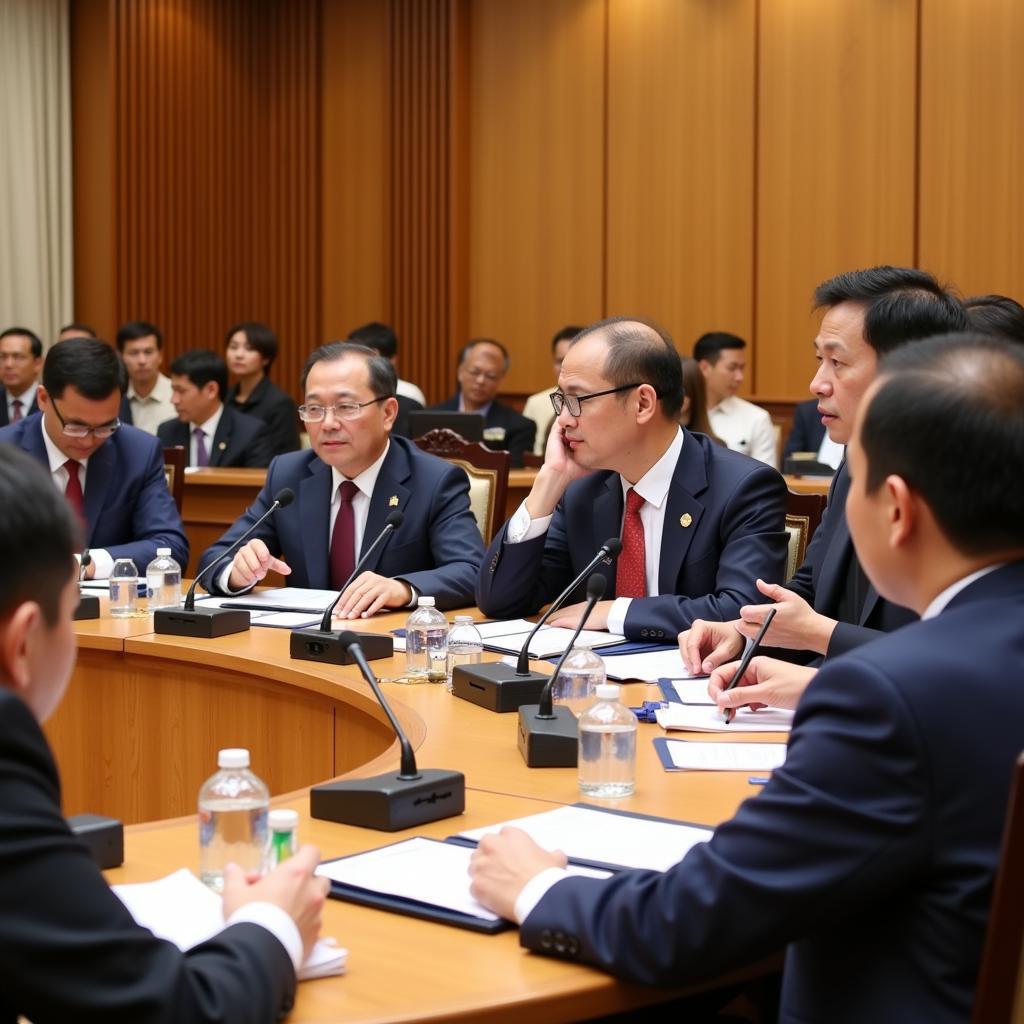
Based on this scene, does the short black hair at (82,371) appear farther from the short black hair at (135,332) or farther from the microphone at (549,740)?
the short black hair at (135,332)

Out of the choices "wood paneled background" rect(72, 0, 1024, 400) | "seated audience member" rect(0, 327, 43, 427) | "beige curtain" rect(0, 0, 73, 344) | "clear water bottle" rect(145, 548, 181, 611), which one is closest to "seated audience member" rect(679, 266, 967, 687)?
"clear water bottle" rect(145, 548, 181, 611)

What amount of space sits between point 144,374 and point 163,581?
16.6 ft

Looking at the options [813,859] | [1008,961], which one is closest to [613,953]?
[813,859]

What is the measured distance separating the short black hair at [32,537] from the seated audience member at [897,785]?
1.97ft

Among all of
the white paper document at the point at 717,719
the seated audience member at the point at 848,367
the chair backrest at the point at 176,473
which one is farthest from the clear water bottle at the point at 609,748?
the chair backrest at the point at 176,473

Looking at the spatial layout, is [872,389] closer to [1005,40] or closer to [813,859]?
[813,859]

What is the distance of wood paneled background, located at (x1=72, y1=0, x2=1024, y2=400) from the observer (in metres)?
8.09

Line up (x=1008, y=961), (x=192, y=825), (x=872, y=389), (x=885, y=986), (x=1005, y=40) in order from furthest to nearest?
(x=1005, y=40) → (x=192, y=825) → (x=872, y=389) → (x=885, y=986) → (x=1008, y=961)

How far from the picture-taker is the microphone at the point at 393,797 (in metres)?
1.77

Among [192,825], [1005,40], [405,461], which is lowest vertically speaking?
[192,825]

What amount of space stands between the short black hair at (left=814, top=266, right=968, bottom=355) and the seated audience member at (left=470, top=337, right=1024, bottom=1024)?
142 centimetres

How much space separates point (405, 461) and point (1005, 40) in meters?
5.58

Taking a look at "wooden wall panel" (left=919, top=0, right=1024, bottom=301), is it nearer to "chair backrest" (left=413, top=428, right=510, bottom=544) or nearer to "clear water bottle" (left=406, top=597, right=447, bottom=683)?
"chair backrest" (left=413, top=428, right=510, bottom=544)

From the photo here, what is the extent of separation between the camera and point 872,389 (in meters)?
1.38
